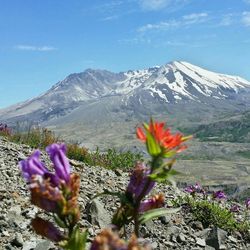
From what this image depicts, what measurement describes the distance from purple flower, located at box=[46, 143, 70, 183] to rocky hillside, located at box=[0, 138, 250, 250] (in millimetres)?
5637

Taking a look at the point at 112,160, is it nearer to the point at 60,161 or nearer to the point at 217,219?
the point at 217,219

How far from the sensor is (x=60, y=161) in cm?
246

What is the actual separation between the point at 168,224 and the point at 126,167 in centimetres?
711

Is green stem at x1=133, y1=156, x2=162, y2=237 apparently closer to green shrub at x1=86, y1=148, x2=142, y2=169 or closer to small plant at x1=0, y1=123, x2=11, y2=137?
green shrub at x1=86, y1=148, x2=142, y2=169

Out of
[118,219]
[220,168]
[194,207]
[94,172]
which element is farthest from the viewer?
[220,168]

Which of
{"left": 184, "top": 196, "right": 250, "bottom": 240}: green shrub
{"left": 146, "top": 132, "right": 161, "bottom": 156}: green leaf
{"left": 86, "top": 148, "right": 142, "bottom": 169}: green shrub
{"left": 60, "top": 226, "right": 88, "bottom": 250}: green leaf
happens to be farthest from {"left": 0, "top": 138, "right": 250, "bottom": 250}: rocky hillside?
{"left": 146, "top": 132, "right": 161, "bottom": 156}: green leaf

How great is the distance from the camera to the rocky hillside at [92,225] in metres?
8.23

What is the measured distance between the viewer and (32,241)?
813 cm

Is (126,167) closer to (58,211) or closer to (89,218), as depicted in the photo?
(89,218)

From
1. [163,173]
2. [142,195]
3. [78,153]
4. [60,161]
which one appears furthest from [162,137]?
[78,153]

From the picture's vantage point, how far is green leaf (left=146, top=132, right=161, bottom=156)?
222cm

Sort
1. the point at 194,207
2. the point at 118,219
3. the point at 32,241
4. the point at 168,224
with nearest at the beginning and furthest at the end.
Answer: the point at 118,219 < the point at 32,241 < the point at 168,224 < the point at 194,207

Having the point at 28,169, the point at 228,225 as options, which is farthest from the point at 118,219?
the point at 228,225

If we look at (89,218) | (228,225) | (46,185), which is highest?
(46,185)
